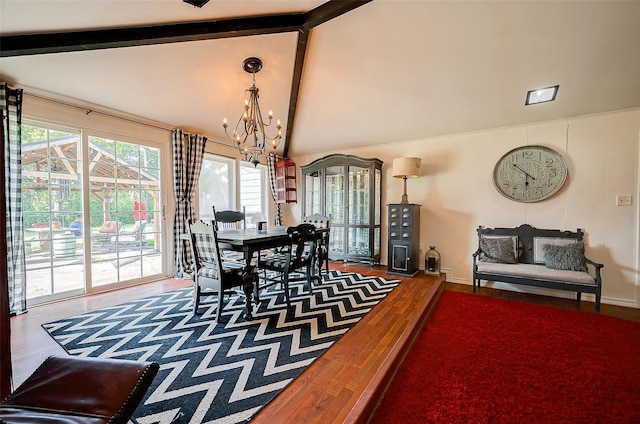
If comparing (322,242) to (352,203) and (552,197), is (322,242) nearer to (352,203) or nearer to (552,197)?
(352,203)

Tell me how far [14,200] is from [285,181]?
3.59 m

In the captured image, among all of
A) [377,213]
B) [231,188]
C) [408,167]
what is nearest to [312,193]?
[377,213]

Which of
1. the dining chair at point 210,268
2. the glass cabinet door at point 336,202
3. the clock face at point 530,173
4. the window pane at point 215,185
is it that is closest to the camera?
the dining chair at point 210,268

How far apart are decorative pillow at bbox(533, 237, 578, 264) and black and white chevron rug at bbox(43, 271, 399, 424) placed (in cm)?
209

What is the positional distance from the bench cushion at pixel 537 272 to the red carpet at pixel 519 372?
1.18ft

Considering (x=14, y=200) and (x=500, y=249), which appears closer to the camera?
(x=14, y=200)

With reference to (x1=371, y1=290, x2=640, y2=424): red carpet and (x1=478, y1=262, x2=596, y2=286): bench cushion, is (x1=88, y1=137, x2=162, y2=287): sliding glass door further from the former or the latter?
(x1=478, y1=262, x2=596, y2=286): bench cushion

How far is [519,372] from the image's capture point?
1.75 metres

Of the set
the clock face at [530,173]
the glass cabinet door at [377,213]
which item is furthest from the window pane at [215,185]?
the clock face at [530,173]

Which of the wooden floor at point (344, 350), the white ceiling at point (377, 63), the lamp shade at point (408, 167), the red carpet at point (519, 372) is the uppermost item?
the white ceiling at point (377, 63)

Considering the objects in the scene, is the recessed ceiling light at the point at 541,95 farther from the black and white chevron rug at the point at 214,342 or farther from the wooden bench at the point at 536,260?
the black and white chevron rug at the point at 214,342

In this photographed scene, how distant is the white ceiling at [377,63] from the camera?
219cm

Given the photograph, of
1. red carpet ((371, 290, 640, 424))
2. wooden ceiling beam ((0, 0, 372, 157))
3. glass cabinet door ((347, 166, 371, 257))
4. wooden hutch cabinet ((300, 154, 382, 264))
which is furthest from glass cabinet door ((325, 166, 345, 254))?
wooden ceiling beam ((0, 0, 372, 157))

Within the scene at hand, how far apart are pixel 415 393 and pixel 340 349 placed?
58 centimetres
